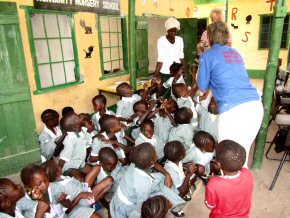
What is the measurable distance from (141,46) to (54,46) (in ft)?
6.95

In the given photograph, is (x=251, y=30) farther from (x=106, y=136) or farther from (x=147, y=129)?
(x=106, y=136)

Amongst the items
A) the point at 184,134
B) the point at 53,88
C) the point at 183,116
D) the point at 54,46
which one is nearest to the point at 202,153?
the point at 184,134

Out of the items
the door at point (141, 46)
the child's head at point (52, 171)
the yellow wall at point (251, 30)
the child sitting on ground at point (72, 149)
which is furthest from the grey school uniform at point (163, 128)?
the yellow wall at point (251, 30)

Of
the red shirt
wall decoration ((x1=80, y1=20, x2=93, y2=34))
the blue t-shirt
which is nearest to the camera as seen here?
the red shirt

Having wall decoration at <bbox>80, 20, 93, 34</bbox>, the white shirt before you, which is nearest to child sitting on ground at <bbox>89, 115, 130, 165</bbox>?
the white shirt

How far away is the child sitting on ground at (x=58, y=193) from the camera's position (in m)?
1.90

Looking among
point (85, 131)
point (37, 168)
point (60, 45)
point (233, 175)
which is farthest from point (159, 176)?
point (60, 45)

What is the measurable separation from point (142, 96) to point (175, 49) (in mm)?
1108

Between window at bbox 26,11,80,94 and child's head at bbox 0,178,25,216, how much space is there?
2.63m

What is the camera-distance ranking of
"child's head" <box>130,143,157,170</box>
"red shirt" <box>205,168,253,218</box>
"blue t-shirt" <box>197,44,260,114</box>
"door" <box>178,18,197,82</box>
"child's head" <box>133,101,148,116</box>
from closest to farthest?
"red shirt" <box>205,168,253,218</box> → "child's head" <box>130,143,157,170</box> → "blue t-shirt" <box>197,44,260,114</box> → "child's head" <box>133,101,148,116</box> → "door" <box>178,18,197,82</box>

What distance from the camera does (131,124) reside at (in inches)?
151

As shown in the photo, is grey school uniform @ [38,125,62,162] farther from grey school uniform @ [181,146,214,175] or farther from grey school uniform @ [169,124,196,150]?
grey school uniform @ [181,146,214,175]

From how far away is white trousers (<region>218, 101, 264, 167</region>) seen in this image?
222 centimetres

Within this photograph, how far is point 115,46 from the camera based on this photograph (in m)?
5.79
